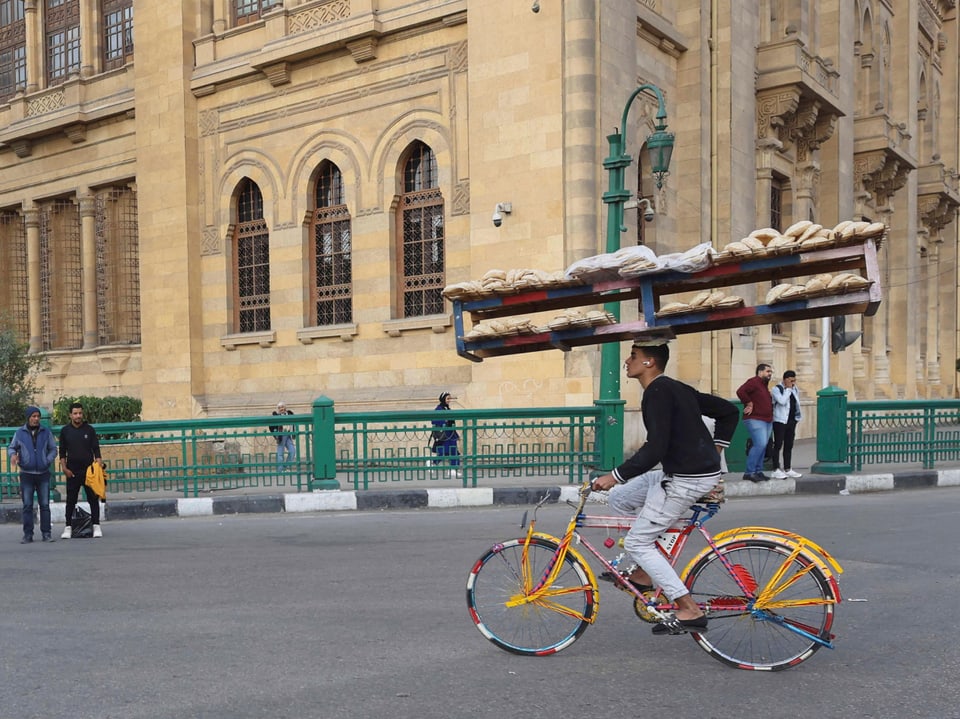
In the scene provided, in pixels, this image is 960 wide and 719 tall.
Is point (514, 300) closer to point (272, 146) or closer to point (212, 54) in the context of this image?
point (272, 146)

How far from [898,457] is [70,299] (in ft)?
72.8

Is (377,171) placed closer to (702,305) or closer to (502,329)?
(502,329)


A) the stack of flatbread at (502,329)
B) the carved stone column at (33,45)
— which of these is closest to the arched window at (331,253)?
the carved stone column at (33,45)

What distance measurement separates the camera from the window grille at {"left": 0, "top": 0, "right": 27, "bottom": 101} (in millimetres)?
27172

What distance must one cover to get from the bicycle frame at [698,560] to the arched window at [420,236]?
Result: 13594 millimetres

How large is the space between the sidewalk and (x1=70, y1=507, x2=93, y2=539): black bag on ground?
1.44 metres

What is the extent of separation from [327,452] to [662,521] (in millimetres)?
8145

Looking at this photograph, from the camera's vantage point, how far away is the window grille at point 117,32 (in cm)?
2430

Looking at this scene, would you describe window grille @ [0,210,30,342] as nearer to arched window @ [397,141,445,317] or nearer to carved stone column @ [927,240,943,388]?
arched window @ [397,141,445,317]

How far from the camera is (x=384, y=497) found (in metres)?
11.9

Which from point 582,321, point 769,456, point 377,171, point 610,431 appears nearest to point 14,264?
point 377,171

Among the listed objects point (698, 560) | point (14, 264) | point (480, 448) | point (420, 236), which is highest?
point (14, 264)

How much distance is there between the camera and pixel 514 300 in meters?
5.50

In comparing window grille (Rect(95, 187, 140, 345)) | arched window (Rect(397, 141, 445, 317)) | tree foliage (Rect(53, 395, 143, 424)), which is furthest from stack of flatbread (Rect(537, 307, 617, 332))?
window grille (Rect(95, 187, 140, 345))
